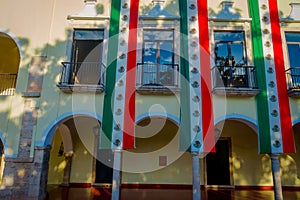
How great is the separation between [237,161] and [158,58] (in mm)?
5901

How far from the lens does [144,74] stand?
28.1 ft

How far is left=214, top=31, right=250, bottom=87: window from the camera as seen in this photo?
852 cm

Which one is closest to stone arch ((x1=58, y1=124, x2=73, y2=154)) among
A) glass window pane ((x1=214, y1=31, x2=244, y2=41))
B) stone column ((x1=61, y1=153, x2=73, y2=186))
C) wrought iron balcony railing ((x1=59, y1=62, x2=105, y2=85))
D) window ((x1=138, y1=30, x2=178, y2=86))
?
stone column ((x1=61, y1=153, x2=73, y2=186))

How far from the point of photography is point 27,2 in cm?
905

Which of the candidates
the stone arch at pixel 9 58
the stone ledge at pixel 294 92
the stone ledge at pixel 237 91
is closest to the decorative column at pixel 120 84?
the stone ledge at pixel 237 91

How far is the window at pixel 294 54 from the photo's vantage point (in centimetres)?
854

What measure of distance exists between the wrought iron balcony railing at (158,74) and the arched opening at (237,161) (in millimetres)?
3470

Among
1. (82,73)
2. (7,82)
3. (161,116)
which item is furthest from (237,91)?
(7,82)

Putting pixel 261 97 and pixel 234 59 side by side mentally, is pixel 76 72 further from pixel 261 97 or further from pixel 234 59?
pixel 261 97

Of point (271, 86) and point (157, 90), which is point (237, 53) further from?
point (157, 90)

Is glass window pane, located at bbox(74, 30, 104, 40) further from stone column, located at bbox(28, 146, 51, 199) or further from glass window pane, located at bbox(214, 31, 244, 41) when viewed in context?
glass window pane, located at bbox(214, 31, 244, 41)

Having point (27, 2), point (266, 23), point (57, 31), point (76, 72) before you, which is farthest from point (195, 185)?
point (27, 2)

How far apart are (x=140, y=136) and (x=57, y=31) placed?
561cm

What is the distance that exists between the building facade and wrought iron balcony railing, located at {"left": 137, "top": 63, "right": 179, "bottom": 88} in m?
0.04
